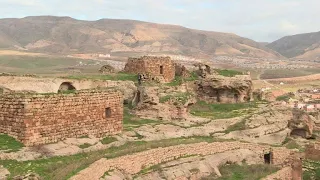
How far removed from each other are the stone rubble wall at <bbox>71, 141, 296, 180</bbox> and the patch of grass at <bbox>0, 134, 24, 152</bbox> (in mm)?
2554

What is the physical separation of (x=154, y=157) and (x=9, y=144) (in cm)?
497

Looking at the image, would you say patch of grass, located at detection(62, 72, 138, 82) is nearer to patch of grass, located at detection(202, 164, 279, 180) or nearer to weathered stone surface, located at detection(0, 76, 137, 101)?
weathered stone surface, located at detection(0, 76, 137, 101)

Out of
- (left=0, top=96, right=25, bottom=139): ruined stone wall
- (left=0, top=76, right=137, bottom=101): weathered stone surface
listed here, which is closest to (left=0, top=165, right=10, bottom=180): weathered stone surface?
(left=0, top=96, right=25, bottom=139): ruined stone wall

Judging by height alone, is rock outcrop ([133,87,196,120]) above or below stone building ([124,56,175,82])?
below

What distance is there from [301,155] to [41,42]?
527ft

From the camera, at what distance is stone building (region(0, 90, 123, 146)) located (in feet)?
46.2

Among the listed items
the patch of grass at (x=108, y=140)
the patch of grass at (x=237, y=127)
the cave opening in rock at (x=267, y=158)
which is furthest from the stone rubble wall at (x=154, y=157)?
the patch of grass at (x=237, y=127)

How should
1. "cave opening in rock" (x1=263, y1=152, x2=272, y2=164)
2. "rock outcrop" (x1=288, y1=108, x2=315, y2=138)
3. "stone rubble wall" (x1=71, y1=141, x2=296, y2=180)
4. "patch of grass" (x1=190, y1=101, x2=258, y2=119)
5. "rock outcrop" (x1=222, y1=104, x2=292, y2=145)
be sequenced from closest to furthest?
"stone rubble wall" (x1=71, y1=141, x2=296, y2=180), "cave opening in rock" (x1=263, y1=152, x2=272, y2=164), "rock outcrop" (x1=222, y1=104, x2=292, y2=145), "patch of grass" (x1=190, y1=101, x2=258, y2=119), "rock outcrop" (x1=288, y1=108, x2=315, y2=138)

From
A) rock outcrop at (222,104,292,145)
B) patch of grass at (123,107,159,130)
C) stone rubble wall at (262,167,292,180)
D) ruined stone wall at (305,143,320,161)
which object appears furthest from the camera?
rock outcrop at (222,104,292,145)

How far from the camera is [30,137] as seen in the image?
14.1 metres

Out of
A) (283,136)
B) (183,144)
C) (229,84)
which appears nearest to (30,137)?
(183,144)

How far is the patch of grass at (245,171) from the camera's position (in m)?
16.8

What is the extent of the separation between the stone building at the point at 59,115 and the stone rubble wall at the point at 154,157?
2.42m

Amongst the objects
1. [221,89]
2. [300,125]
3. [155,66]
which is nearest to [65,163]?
[155,66]
